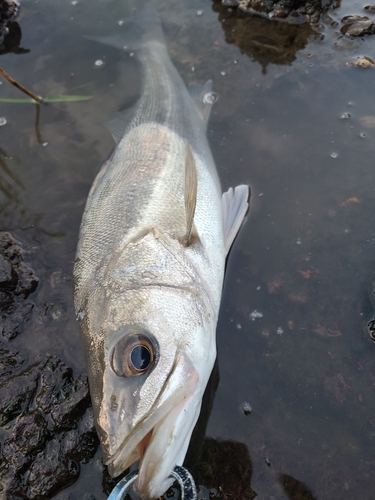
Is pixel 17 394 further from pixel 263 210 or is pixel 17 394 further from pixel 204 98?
pixel 204 98

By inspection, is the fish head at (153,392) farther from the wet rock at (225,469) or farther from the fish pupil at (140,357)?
the wet rock at (225,469)

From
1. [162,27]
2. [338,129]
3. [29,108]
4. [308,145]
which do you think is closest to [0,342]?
[29,108]

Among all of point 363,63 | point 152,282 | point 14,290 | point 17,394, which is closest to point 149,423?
point 152,282

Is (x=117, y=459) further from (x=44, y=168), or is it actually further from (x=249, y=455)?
(x=44, y=168)

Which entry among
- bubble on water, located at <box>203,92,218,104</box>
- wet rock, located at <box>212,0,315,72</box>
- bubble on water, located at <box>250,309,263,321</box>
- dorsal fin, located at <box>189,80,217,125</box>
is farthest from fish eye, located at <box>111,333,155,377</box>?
wet rock, located at <box>212,0,315,72</box>

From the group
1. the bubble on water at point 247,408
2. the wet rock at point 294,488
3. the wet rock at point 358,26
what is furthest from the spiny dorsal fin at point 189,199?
the wet rock at point 358,26
